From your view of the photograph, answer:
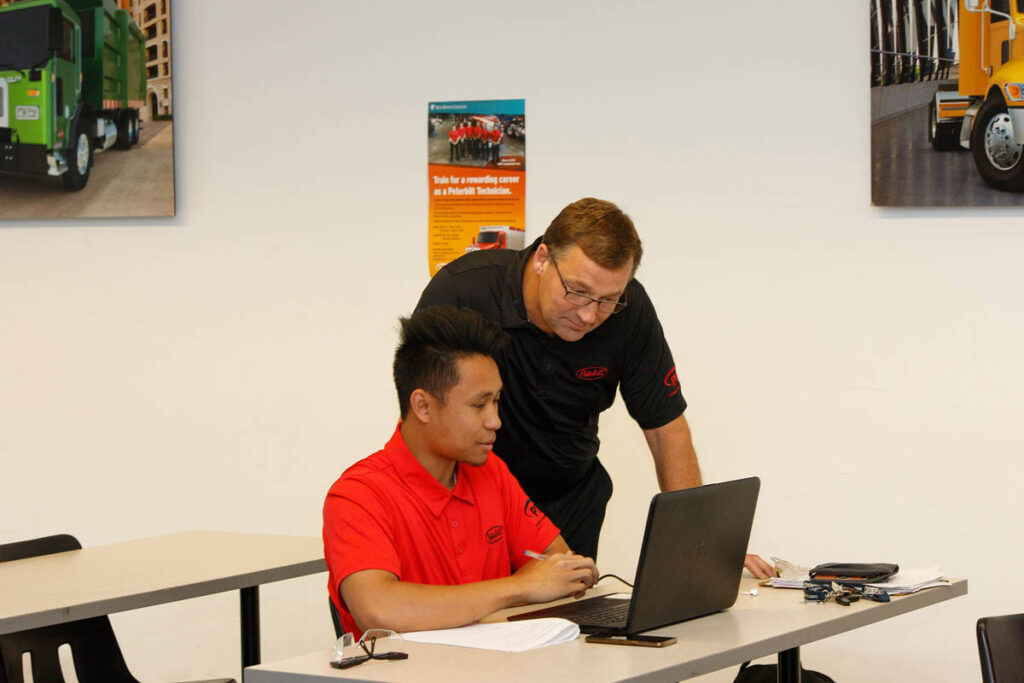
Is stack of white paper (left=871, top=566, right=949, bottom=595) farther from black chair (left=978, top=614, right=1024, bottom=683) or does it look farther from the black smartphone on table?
the black smartphone on table

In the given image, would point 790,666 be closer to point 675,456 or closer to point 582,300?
point 675,456

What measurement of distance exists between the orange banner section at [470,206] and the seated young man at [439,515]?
1.38 metres

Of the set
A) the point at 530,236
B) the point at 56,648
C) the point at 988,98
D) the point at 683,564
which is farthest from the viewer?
the point at 530,236

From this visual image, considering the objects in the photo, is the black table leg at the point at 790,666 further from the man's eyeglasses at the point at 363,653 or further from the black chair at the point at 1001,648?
the man's eyeglasses at the point at 363,653

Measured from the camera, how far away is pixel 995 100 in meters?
3.16

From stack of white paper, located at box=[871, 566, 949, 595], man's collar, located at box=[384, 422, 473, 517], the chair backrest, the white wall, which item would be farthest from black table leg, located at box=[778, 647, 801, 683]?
the chair backrest

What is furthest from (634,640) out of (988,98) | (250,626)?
(988,98)

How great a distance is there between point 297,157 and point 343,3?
0.49 meters

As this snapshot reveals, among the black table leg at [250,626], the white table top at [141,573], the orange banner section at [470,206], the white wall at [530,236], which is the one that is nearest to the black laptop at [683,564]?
the white table top at [141,573]

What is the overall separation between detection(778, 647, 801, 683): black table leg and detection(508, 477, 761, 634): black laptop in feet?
0.49

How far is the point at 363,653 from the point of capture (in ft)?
5.61

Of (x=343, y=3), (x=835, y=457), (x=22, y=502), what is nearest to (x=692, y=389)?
(x=835, y=457)

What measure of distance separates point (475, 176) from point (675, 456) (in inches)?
50.1

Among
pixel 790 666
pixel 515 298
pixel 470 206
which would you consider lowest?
pixel 790 666
